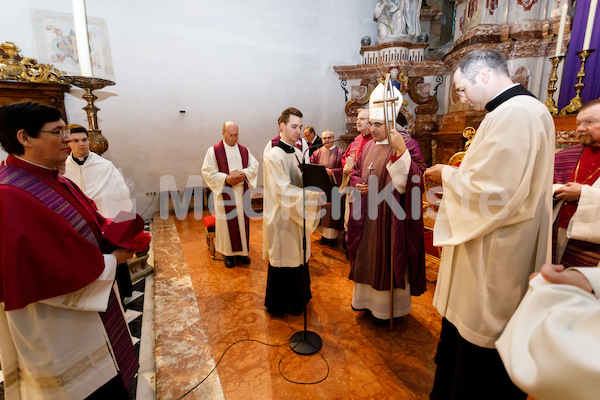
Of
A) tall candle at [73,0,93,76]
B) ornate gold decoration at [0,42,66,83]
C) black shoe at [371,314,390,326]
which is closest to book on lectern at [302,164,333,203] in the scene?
black shoe at [371,314,390,326]

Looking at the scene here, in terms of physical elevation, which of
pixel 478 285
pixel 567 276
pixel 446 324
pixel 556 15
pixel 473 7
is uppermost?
pixel 473 7

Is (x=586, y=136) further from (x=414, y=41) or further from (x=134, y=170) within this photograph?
(x=134, y=170)

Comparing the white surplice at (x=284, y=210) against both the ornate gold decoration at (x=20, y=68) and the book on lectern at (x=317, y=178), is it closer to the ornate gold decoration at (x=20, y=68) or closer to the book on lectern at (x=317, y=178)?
the book on lectern at (x=317, y=178)

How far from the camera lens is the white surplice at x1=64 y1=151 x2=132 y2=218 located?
3.18 metres

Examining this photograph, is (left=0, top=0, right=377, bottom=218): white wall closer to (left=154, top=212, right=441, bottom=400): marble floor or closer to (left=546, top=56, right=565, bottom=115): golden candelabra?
(left=154, top=212, right=441, bottom=400): marble floor

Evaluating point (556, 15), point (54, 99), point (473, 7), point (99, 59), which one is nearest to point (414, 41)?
point (473, 7)

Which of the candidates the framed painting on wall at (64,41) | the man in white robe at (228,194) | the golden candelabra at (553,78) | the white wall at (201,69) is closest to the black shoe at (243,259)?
the man in white robe at (228,194)

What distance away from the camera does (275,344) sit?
2689 mm

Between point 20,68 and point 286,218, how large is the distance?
5.86 meters

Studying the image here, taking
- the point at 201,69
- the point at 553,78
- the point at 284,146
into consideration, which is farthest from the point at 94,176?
the point at 553,78

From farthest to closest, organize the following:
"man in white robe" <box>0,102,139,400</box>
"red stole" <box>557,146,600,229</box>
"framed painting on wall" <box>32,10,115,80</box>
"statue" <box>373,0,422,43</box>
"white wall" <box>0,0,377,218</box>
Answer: "statue" <box>373,0,422,43</box> → "white wall" <box>0,0,377,218</box> → "framed painting on wall" <box>32,10,115,80</box> → "red stole" <box>557,146,600,229</box> → "man in white robe" <box>0,102,139,400</box>

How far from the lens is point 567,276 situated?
0.99 m

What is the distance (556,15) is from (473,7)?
4.91ft

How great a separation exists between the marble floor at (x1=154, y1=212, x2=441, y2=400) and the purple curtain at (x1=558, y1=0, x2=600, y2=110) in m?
3.64
